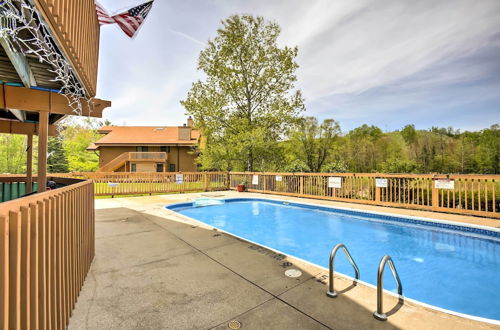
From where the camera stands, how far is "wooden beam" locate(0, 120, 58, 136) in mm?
6043

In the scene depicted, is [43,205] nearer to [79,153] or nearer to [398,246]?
[398,246]

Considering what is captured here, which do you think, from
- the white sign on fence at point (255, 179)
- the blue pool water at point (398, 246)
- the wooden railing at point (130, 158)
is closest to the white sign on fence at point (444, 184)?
the blue pool water at point (398, 246)

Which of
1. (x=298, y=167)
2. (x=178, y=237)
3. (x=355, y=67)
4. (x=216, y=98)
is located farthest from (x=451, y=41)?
(x=178, y=237)

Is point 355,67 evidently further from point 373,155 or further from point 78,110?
point 373,155

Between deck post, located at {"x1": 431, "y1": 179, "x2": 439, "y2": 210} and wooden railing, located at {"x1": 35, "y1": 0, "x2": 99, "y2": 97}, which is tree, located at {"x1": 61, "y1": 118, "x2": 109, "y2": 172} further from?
deck post, located at {"x1": 431, "y1": 179, "x2": 439, "y2": 210}

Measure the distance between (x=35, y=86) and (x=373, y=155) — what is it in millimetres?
29499

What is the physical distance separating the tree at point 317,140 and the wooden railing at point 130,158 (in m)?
14.3

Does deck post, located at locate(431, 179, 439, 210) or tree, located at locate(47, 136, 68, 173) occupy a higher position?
tree, located at locate(47, 136, 68, 173)

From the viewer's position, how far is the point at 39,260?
4.67ft

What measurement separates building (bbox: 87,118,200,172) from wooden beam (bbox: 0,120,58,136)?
17997 millimetres

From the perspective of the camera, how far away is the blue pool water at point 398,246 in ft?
12.6

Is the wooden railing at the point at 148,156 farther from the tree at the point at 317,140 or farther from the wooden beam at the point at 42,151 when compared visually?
the wooden beam at the point at 42,151

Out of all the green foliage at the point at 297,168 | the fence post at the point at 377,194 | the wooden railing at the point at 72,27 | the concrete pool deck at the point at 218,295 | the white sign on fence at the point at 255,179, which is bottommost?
the concrete pool deck at the point at 218,295

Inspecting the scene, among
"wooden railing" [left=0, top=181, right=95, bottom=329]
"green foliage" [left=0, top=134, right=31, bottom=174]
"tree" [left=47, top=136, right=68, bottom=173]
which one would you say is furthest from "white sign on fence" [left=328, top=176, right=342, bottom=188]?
"green foliage" [left=0, top=134, right=31, bottom=174]
